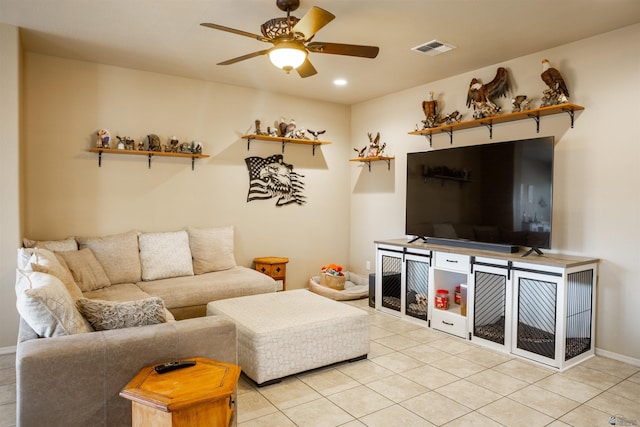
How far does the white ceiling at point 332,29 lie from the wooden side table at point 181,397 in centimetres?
241

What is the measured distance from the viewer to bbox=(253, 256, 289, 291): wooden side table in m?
5.12

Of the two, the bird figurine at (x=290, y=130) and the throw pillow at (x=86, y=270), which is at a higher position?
the bird figurine at (x=290, y=130)

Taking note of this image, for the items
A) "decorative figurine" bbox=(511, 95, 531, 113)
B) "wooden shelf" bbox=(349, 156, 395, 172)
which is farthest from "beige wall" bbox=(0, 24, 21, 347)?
"decorative figurine" bbox=(511, 95, 531, 113)

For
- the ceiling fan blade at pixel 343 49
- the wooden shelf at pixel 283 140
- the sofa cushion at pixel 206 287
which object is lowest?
the sofa cushion at pixel 206 287

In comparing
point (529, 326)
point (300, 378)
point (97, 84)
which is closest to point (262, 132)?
point (97, 84)

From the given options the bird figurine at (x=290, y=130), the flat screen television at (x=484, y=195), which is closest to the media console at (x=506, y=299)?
the flat screen television at (x=484, y=195)

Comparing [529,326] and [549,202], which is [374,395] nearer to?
[529,326]

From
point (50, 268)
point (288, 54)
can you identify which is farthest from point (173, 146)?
point (288, 54)

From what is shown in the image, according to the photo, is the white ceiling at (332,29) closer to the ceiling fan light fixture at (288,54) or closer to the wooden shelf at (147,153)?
the ceiling fan light fixture at (288,54)

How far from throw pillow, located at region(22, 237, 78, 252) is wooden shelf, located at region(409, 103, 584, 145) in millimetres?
3694

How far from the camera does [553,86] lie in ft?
12.0

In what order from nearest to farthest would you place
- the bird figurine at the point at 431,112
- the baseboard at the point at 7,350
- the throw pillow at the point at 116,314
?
the throw pillow at the point at 116,314 < the baseboard at the point at 7,350 < the bird figurine at the point at 431,112

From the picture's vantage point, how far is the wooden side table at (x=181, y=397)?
1.61 m

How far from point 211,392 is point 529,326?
9.40ft
